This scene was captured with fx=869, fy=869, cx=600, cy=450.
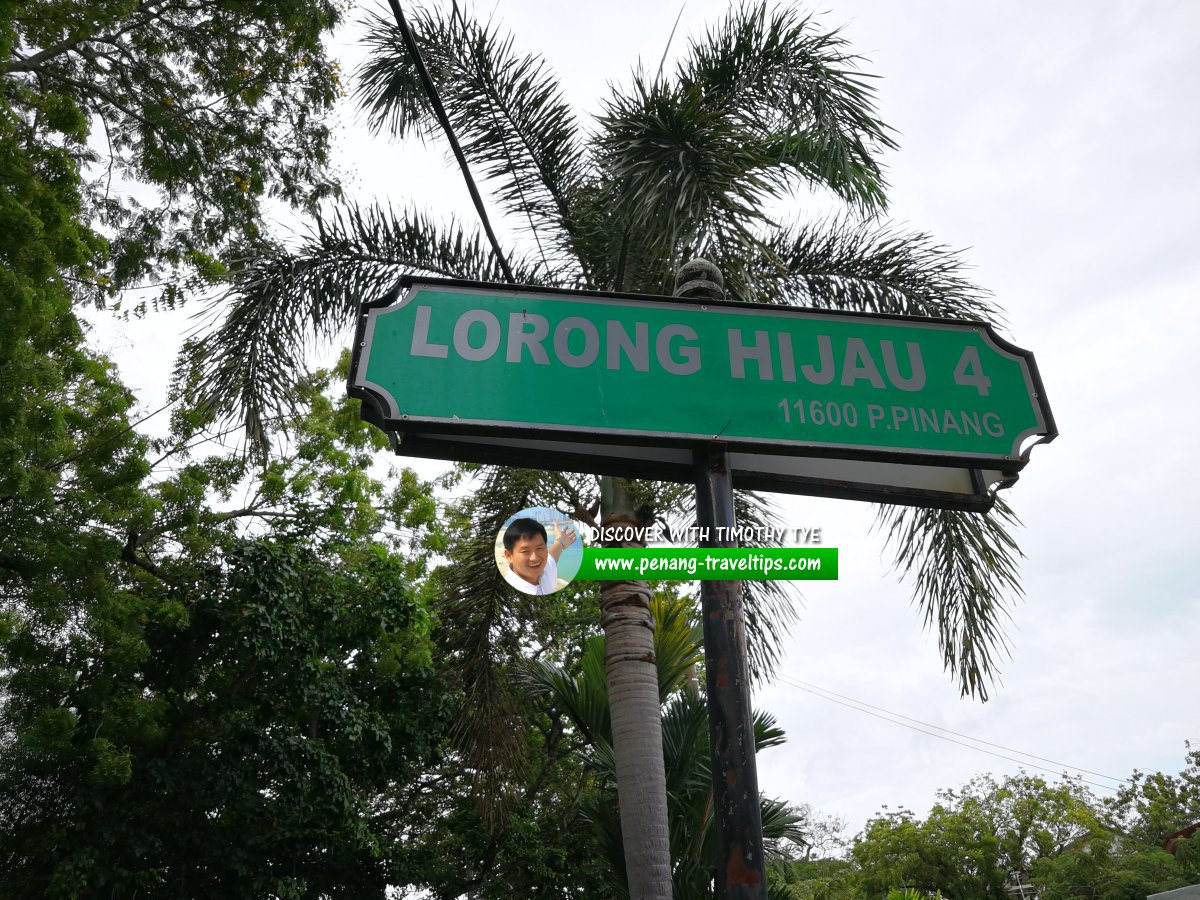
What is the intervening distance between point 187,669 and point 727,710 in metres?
9.28

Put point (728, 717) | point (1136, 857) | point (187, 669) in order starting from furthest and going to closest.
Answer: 1. point (1136, 857)
2. point (187, 669)
3. point (728, 717)


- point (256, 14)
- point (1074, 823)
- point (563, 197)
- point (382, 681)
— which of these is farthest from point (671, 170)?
point (1074, 823)

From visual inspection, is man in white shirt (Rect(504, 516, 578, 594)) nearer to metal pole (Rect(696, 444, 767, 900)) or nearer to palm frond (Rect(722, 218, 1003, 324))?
metal pole (Rect(696, 444, 767, 900))

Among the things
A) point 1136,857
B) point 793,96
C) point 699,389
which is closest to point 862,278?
point 793,96

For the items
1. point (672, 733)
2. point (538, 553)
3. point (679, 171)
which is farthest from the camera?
point (672, 733)

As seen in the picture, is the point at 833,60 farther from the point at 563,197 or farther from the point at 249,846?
the point at 249,846

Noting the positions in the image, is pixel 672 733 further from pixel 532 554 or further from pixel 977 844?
pixel 977 844

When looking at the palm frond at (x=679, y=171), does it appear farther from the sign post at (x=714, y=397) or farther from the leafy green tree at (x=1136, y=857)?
the leafy green tree at (x=1136, y=857)

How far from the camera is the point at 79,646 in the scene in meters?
7.77

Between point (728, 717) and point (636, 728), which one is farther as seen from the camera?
point (636, 728)

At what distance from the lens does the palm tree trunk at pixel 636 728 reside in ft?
16.2

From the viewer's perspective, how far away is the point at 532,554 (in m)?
1.39

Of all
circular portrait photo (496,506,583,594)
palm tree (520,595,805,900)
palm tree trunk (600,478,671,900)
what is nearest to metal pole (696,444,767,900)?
circular portrait photo (496,506,583,594)

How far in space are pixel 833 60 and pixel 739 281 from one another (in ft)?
6.45
